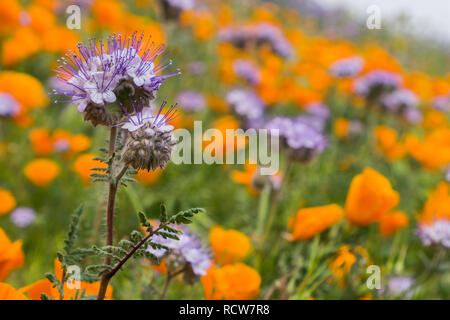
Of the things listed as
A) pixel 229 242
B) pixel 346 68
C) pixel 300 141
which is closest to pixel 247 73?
pixel 346 68

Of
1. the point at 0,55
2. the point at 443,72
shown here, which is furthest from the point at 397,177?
the point at 443,72

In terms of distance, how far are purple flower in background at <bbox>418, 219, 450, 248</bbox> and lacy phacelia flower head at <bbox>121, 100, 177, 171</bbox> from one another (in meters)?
0.81

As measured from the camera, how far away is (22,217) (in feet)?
4.54

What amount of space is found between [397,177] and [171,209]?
1.26 meters

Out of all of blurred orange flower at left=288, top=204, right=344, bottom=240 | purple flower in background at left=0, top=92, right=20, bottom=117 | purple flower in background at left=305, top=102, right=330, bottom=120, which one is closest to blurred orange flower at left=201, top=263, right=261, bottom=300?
blurred orange flower at left=288, top=204, right=344, bottom=240

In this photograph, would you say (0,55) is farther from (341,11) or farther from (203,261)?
(341,11)

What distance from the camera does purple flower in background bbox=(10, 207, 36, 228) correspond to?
1.36 metres

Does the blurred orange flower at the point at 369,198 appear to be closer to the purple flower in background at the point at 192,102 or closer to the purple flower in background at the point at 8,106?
the purple flower in background at the point at 8,106

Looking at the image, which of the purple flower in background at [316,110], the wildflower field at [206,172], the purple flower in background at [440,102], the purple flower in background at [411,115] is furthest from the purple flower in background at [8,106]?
the purple flower in background at [440,102]

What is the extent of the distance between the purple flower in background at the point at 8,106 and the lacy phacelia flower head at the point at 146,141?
3.56 ft

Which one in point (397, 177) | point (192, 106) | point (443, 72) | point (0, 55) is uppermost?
point (443, 72)

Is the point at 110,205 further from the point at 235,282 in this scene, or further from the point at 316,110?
the point at 316,110

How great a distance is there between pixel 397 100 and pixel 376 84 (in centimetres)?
14

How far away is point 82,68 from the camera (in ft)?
1.93
